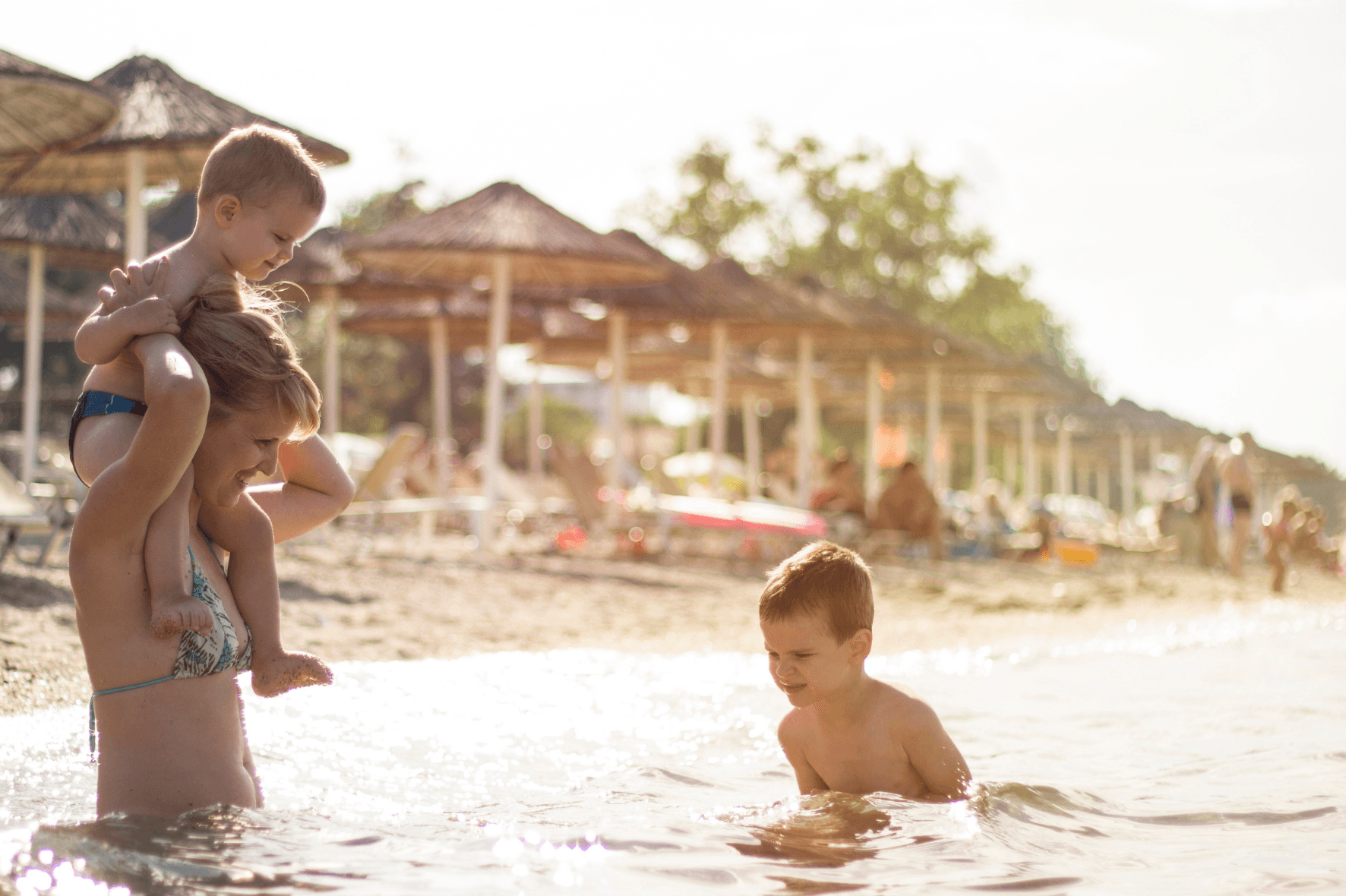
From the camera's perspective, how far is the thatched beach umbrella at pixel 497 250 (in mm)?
11289

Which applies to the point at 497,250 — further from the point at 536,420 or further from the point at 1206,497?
the point at 1206,497

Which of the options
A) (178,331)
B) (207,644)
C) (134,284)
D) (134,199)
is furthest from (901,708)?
(134,199)

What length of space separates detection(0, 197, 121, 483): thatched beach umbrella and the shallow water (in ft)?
26.5

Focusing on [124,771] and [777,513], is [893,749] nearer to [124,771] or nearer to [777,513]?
[124,771]

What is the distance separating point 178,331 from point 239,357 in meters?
0.12

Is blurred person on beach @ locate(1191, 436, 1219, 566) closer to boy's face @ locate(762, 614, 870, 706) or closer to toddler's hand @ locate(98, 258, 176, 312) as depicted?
boy's face @ locate(762, 614, 870, 706)

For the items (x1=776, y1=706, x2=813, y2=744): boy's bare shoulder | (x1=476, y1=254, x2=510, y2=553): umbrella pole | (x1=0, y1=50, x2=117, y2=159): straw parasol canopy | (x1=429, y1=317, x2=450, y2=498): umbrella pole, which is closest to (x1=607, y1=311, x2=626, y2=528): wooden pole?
(x1=429, y1=317, x2=450, y2=498): umbrella pole

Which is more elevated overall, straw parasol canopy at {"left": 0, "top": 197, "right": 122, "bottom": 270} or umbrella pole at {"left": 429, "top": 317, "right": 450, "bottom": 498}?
straw parasol canopy at {"left": 0, "top": 197, "right": 122, "bottom": 270}

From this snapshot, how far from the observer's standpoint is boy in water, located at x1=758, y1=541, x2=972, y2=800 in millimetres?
2930

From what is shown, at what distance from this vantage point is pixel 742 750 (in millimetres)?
4316

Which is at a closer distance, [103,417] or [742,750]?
[103,417]

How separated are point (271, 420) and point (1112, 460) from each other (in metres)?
43.2

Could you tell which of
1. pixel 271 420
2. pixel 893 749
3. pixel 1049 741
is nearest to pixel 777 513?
pixel 1049 741

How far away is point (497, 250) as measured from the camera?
1120cm
